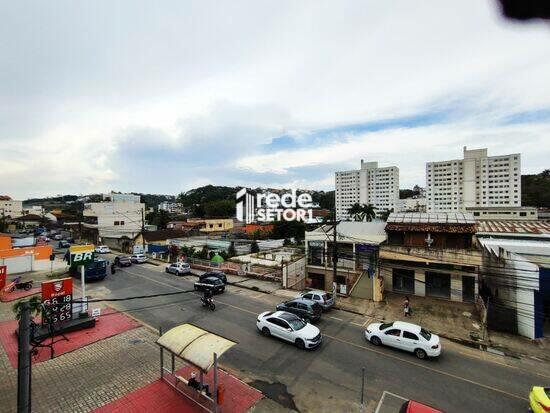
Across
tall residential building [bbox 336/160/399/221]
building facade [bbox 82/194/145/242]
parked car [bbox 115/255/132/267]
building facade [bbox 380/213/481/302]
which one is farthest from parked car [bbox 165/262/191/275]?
tall residential building [bbox 336/160/399/221]

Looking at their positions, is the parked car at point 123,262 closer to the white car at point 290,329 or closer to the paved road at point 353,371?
the paved road at point 353,371

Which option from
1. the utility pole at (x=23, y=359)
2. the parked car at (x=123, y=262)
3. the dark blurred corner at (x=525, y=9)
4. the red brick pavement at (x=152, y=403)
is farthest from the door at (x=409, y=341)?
the parked car at (x=123, y=262)

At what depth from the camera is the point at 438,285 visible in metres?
24.9

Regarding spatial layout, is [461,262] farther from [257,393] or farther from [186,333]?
[186,333]

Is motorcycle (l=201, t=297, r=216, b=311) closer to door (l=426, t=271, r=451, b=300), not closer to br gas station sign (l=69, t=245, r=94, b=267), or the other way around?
br gas station sign (l=69, t=245, r=94, b=267)

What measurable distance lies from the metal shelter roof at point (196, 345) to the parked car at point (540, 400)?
10.1 m

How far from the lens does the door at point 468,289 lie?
23.6 meters

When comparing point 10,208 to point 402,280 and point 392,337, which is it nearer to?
point 402,280

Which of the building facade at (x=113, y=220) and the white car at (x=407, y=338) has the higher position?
the building facade at (x=113, y=220)

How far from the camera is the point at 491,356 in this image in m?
15.2

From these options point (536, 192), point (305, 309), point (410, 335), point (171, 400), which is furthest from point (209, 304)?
point (536, 192)

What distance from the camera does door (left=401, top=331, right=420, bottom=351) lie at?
576 inches

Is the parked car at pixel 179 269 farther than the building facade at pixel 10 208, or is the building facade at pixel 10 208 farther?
the building facade at pixel 10 208

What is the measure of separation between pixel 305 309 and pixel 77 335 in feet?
41.5
